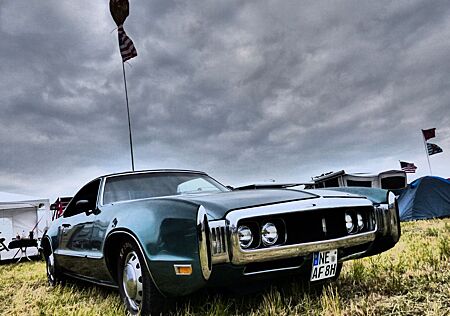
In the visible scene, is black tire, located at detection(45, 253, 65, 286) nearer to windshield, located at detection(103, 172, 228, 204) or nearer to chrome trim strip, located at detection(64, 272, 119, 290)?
chrome trim strip, located at detection(64, 272, 119, 290)

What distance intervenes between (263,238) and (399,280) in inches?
53.7

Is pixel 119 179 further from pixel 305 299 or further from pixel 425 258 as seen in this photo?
pixel 425 258

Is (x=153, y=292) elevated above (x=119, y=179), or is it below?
below

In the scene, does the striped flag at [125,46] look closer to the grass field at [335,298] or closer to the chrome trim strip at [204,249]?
the grass field at [335,298]

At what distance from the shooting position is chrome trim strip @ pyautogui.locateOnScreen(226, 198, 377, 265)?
2.46 meters

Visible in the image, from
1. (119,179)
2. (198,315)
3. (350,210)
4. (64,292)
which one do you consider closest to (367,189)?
(350,210)

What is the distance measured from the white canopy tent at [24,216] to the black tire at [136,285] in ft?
36.2

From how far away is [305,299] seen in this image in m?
2.96

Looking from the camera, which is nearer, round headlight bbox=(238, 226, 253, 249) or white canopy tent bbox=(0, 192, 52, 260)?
round headlight bbox=(238, 226, 253, 249)

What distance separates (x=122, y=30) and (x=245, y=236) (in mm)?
14509

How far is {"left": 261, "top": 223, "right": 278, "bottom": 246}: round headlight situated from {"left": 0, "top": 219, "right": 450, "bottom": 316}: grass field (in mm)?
473

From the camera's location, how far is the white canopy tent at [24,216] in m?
12.6

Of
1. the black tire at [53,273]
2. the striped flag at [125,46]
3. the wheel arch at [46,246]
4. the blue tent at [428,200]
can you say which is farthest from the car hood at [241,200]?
the striped flag at [125,46]

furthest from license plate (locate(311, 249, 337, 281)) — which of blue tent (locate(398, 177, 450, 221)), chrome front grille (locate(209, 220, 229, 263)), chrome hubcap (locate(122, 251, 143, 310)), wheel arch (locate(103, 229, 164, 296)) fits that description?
blue tent (locate(398, 177, 450, 221))
